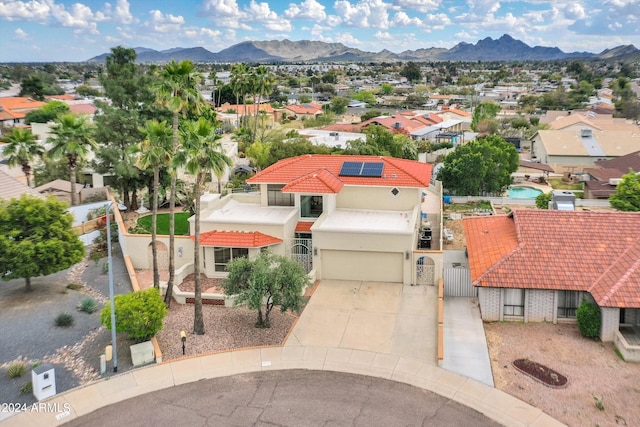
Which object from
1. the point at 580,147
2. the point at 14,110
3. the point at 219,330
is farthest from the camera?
the point at 14,110

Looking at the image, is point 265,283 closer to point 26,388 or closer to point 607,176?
point 26,388

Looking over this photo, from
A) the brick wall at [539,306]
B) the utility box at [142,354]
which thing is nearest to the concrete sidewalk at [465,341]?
the brick wall at [539,306]

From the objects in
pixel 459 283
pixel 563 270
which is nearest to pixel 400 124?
pixel 459 283

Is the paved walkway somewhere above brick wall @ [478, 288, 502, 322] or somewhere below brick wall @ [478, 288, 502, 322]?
below

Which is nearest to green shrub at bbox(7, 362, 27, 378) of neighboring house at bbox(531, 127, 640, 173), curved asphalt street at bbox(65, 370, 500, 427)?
curved asphalt street at bbox(65, 370, 500, 427)

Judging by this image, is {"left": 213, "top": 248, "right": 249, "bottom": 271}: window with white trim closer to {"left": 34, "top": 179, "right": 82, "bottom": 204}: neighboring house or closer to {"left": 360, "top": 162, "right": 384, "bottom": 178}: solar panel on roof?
{"left": 360, "top": 162, "right": 384, "bottom": 178}: solar panel on roof

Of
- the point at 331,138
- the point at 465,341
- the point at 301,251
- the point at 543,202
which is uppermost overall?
the point at 331,138
